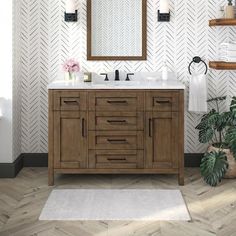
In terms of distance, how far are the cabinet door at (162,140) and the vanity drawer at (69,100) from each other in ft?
1.89

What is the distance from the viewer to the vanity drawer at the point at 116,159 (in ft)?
14.7

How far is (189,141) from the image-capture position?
512cm

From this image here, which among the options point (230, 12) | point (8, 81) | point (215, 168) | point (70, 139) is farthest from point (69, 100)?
point (230, 12)

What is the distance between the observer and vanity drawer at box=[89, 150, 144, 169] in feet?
14.7

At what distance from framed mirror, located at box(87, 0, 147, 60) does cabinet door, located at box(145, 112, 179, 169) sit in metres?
0.81

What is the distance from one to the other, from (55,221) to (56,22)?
7.13ft

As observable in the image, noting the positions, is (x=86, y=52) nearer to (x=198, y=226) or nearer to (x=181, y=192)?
(x=181, y=192)

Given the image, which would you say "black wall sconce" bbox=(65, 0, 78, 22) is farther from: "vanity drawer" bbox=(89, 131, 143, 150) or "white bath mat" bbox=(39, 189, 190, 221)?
"white bath mat" bbox=(39, 189, 190, 221)

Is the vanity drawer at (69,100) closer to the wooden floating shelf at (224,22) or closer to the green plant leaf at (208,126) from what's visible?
the green plant leaf at (208,126)

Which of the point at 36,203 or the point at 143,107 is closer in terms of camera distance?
the point at 36,203

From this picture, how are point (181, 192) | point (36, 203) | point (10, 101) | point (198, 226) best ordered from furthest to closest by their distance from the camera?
1. point (10, 101)
2. point (181, 192)
3. point (36, 203)
4. point (198, 226)

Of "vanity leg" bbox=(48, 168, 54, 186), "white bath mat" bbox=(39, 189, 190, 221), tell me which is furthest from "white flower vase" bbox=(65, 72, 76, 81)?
"white bath mat" bbox=(39, 189, 190, 221)

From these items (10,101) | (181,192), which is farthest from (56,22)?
(181,192)

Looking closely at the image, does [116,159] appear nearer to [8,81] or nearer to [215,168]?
[215,168]
